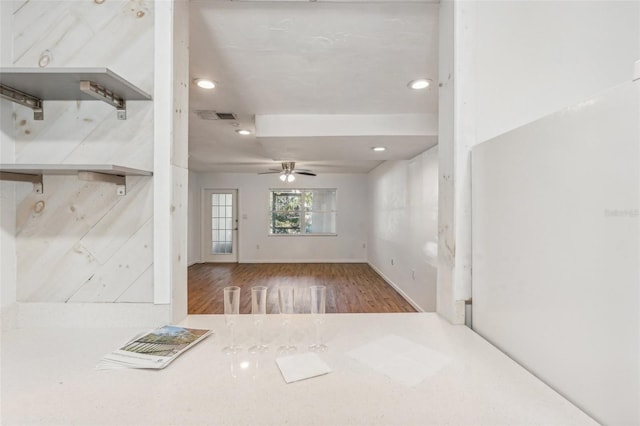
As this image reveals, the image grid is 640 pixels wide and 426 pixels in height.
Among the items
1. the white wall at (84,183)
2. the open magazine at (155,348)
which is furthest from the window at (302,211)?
the open magazine at (155,348)

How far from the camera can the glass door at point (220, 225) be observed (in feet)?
26.3

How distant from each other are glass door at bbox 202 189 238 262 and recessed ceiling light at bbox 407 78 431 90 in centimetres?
635

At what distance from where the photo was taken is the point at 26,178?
1.17 m

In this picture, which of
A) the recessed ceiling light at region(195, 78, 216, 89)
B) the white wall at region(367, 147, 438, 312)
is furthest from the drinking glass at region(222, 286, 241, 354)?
the white wall at region(367, 147, 438, 312)

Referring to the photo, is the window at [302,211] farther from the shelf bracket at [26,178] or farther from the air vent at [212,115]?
the shelf bracket at [26,178]

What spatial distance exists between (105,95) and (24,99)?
34 centimetres

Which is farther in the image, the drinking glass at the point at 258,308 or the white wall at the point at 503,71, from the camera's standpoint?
the white wall at the point at 503,71

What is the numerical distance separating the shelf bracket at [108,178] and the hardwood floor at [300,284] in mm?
2905

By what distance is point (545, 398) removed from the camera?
0.77 m

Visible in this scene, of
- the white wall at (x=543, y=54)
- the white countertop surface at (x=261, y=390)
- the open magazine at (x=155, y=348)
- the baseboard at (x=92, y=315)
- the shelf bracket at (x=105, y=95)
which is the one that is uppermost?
the white wall at (x=543, y=54)

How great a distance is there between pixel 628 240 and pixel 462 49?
0.94 metres

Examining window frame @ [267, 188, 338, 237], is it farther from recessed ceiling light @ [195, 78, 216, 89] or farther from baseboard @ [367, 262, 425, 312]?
recessed ceiling light @ [195, 78, 216, 89]

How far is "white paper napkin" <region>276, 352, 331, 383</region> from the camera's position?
854 millimetres

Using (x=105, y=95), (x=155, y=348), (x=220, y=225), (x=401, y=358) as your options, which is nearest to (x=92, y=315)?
(x=155, y=348)
